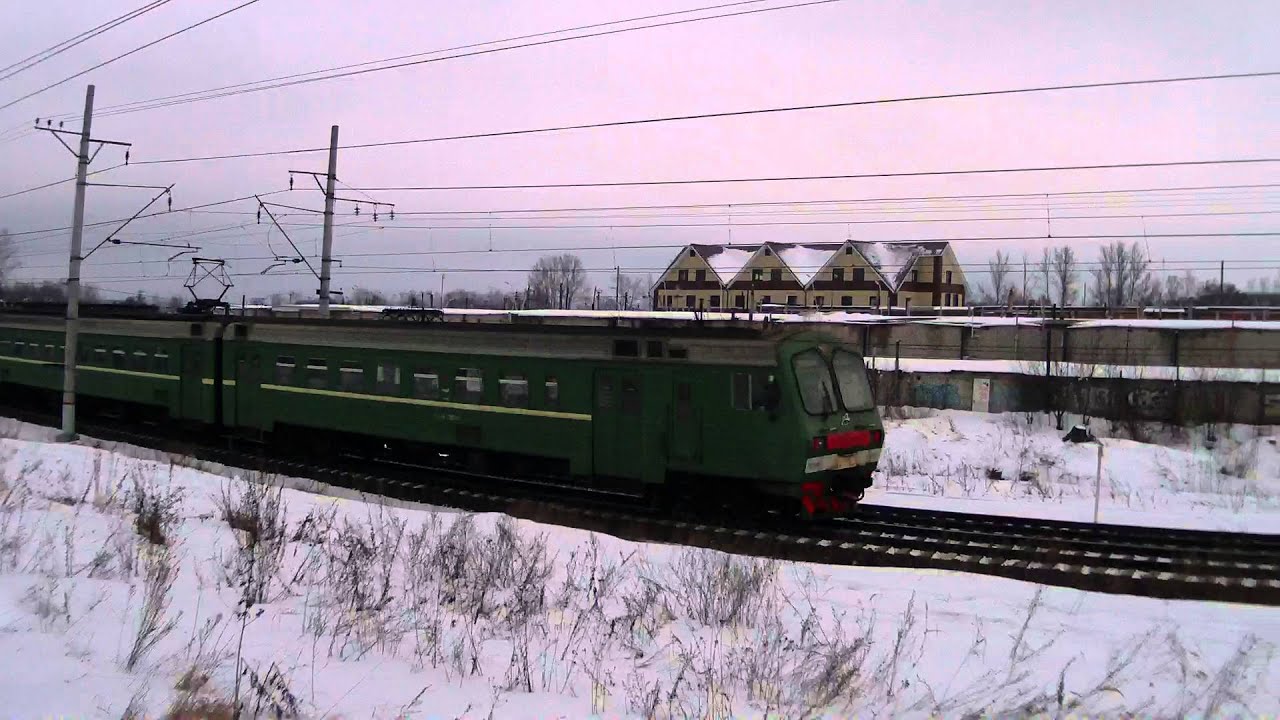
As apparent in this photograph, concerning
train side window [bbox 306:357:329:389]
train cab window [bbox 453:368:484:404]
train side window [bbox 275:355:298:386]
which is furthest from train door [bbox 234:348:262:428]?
train cab window [bbox 453:368:484:404]

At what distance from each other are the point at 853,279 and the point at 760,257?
6.50m

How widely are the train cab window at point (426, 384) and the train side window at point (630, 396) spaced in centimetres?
397

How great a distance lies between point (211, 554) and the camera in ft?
29.2

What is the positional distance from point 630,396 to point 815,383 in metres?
2.72

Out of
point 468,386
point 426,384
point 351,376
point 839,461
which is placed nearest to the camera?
point 839,461

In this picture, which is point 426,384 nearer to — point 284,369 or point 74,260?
point 284,369

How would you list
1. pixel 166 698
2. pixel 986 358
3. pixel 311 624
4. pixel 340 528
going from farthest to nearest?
pixel 986 358 < pixel 340 528 < pixel 311 624 < pixel 166 698

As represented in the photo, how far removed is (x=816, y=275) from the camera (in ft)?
199

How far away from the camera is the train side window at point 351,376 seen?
17078 mm

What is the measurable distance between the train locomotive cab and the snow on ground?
2839 millimetres

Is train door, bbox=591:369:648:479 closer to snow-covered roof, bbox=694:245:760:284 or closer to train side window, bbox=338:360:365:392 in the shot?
train side window, bbox=338:360:365:392

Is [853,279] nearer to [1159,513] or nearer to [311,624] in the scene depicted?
[1159,513]

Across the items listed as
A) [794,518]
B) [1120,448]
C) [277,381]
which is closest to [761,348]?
[794,518]

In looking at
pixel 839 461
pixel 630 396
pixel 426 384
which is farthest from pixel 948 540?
pixel 426 384
